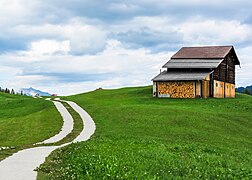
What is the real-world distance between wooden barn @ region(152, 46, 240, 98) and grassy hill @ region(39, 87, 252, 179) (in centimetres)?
496

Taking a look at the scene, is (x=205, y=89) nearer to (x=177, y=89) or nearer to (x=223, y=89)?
(x=177, y=89)

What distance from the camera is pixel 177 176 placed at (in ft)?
45.4

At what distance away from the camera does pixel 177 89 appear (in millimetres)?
64625

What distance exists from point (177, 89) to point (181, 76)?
7.53ft

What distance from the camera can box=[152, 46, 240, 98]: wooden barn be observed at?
2516 inches

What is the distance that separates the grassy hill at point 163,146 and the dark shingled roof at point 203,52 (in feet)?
45.4

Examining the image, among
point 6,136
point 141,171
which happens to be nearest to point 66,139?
point 6,136

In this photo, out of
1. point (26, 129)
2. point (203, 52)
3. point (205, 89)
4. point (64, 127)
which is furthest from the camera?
point (203, 52)

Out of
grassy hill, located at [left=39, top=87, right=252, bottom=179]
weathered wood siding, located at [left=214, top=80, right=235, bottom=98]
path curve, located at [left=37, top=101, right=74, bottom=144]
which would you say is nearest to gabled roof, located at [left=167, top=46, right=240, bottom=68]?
weathered wood siding, located at [left=214, top=80, right=235, bottom=98]

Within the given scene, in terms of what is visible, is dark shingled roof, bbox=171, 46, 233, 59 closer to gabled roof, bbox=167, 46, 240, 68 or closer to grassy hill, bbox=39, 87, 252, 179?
gabled roof, bbox=167, 46, 240, 68

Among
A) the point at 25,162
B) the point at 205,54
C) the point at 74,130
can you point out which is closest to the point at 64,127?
the point at 74,130

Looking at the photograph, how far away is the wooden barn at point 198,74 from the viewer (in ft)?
210

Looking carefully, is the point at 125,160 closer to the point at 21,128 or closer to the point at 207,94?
the point at 21,128

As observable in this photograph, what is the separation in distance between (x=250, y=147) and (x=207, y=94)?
3443 cm
